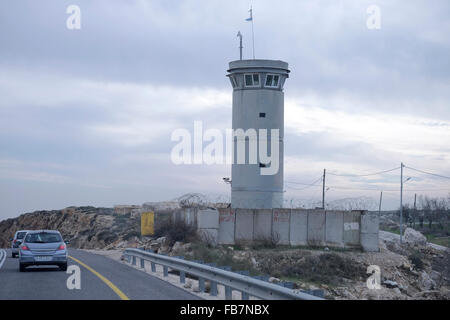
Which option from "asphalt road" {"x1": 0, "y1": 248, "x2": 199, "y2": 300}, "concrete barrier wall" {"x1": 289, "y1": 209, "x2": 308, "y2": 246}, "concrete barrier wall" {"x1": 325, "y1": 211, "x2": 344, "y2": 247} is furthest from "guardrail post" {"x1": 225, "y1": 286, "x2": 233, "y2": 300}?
"concrete barrier wall" {"x1": 325, "y1": 211, "x2": 344, "y2": 247}

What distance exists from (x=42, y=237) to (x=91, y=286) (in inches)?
270

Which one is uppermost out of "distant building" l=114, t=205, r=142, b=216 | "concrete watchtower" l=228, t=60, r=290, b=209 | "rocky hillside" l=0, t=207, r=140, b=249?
"concrete watchtower" l=228, t=60, r=290, b=209

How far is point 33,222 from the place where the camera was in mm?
82938

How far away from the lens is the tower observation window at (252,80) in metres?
45.5

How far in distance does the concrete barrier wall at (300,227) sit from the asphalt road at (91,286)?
16935 mm

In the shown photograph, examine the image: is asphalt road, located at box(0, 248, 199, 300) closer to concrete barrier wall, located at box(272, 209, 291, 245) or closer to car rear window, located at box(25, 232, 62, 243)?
car rear window, located at box(25, 232, 62, 243)

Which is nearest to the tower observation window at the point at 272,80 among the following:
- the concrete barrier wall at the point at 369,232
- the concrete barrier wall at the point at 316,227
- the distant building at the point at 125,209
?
the concrete barrier wall at the point at 316,227

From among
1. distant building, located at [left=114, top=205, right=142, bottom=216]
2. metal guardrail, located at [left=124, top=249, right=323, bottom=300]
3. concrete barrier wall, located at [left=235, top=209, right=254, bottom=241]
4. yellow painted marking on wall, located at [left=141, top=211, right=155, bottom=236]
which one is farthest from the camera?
distant building, located at [left=114, top=205, right=142, bottom=216]

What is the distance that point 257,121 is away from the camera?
45.2 meters

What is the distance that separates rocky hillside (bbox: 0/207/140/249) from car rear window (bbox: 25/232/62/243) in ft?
86.3

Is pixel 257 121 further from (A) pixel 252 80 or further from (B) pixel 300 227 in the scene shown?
(B) pixel 300 227

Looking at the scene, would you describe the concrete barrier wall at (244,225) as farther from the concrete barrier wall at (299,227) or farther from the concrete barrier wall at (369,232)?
the concrete barrier wall at (369,232)

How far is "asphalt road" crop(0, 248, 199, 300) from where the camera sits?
50.9 ft
